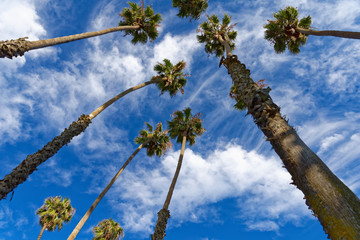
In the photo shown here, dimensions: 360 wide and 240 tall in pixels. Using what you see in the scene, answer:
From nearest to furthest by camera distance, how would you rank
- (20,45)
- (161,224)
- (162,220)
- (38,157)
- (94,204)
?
(20,45), (38,157), (161,224), (162,220), (94,204)

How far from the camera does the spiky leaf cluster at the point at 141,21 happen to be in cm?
1614

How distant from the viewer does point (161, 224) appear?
11.3 m

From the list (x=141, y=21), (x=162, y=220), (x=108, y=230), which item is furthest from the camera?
(x=108, y=230)

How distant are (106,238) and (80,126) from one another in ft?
58.1

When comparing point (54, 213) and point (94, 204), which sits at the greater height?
point (54, 213)

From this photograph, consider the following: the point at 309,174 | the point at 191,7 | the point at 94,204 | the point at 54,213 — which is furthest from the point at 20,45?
the point at 54,213

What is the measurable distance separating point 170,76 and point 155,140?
6573 millimetres

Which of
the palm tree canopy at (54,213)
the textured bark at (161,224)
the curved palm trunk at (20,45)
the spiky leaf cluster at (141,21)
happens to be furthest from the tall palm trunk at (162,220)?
the palm tree canopy at (54,213)

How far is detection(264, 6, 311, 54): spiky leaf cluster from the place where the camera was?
44.7 feet

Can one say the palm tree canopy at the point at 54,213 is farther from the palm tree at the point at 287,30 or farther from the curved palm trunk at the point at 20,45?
the palm tree at the point at 287,30

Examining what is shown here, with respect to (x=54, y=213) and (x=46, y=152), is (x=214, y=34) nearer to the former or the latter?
(x=46, y=152)

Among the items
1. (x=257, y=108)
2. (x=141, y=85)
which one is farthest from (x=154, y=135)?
(x=257, y=108)

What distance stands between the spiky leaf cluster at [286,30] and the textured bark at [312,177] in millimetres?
11040

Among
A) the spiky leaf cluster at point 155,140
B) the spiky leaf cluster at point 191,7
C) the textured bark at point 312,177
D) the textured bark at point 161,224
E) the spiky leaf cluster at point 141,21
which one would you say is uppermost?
the spiky leaf cluster at point 191,7
